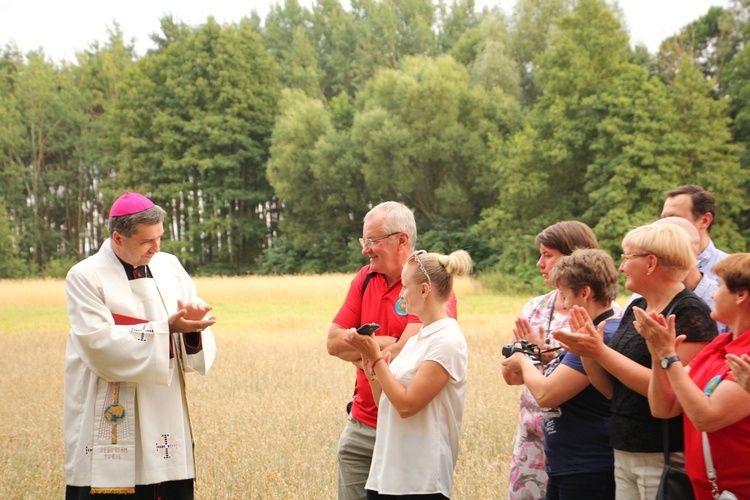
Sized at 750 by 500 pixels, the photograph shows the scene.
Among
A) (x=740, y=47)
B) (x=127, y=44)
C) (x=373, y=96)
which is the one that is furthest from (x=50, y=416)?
(x=127, y=44)

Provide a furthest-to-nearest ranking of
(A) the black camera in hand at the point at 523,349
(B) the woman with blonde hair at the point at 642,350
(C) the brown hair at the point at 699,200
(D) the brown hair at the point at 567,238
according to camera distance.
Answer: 1. (C) the brown hair at the point at 699,200
2. (D) the brown hair at the point at 567,238
3. (A) the black camera in hand at the point at 523,349
4. (B) the woman with blonde hair at the point at 642,350

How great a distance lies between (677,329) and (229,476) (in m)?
4.71

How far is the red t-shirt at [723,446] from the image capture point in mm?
3355

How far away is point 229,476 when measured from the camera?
7.28 meters

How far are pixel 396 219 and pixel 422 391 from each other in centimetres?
116

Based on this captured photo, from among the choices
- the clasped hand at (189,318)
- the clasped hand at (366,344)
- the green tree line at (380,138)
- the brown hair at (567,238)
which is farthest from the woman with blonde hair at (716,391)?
the green tree line at (380,138)

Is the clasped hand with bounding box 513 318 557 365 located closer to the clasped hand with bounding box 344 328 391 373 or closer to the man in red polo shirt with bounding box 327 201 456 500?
the man in red polo shirt with bounding box 327 201 456 500

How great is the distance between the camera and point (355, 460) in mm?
4715

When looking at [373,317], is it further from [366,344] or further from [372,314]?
[366,344]

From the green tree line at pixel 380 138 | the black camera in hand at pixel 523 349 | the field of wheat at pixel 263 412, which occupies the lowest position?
the field of wheat at pixel 263 412

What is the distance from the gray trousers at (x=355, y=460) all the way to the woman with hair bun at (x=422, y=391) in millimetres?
515

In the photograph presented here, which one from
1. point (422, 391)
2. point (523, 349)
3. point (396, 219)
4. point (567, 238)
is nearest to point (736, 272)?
point (523, 349)

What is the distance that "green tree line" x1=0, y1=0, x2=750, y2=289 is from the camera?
38156 mm

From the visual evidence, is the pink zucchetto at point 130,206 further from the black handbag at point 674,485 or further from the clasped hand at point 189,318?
the black handbag at point 674,485
